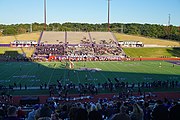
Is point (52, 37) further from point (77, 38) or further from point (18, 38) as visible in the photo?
point (18, 38)

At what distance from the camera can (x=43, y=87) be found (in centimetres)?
2952

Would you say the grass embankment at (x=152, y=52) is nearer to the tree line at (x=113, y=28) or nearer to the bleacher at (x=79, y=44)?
the bleacher at (x=79, y=44)

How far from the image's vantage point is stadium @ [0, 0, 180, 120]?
18.2 m

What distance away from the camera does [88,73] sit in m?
39.5

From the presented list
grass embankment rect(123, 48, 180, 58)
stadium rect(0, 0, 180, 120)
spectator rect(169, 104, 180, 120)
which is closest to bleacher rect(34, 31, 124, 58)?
stadium rect(0, 0, 180, 120)

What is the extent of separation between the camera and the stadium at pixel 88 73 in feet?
59.8

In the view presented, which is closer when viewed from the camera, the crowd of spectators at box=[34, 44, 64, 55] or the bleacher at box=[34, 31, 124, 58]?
the crowd of spectators at box=[34, 44, 64, 55]

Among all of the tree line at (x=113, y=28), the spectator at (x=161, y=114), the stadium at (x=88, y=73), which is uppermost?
the tree line at (x=113, y=28)

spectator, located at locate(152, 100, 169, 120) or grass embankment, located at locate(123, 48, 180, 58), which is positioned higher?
spectator, located at locate(152, 100, 169, 120)

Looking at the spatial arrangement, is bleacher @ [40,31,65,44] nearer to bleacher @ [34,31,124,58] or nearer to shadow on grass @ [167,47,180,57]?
bleacher @ [34,31,124,58]

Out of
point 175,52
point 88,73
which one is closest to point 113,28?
point 175,52

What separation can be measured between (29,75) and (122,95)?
1717 cm

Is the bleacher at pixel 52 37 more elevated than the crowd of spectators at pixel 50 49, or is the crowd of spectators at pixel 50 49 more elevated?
the bleacher at pixel 52 37

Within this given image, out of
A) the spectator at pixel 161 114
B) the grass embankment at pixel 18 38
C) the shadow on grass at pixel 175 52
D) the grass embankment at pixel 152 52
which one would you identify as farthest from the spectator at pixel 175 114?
the grass embankment at pixel 18 38
